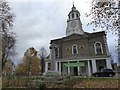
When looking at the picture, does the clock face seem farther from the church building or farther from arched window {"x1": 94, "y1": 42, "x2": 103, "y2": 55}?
arched window {"x1": 94, "y1": 42, "x2": 103, "y2": 55}

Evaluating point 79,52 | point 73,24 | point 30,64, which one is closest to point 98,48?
point 79,52

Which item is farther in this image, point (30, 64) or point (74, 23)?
point (30, 64)

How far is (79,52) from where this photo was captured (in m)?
39.7

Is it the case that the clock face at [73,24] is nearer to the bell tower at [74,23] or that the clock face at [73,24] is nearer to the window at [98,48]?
the bell tower at [74,23]

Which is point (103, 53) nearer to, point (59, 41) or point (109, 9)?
point (59, 41)

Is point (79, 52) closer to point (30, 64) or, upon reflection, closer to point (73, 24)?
point (73, 24)

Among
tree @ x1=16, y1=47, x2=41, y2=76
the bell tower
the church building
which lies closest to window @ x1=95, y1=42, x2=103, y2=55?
the church building

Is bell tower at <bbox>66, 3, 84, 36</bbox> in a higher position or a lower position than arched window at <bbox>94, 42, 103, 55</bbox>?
higher

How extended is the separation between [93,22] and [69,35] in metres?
31.2

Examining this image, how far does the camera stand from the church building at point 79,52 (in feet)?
121

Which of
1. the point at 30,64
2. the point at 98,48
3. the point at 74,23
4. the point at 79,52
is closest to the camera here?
the point at 98,48

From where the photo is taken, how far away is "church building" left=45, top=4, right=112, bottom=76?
3681 cm

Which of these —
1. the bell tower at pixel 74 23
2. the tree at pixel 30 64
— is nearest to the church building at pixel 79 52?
the bell tower at pixel 74 23

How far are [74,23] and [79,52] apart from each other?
8.74 metres
